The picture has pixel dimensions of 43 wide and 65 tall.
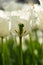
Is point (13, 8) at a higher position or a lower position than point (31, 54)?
higher

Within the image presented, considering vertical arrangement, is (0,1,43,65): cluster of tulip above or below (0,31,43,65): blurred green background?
above

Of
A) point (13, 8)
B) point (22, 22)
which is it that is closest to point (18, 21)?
point (22, 22)

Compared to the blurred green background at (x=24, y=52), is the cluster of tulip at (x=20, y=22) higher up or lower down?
higher up

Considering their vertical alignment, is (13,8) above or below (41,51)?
above

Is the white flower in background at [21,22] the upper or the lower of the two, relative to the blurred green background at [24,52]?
upper

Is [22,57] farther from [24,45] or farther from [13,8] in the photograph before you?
[13,8]

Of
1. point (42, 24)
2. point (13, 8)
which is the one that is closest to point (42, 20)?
point (42, 24)

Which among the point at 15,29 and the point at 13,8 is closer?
the point at 15,29

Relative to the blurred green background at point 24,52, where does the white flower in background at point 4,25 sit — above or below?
Answer: above

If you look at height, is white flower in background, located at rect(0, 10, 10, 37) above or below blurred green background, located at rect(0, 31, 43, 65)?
above

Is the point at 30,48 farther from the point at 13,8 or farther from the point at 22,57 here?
the point at 13,8
